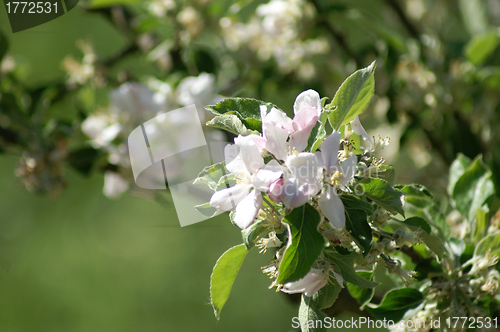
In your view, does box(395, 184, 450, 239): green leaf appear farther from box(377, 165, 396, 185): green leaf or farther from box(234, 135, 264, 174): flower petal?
box(234, 135, 264, 174): flower petal

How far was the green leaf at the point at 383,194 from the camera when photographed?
572 millimetres

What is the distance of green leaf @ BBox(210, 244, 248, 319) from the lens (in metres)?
0.66

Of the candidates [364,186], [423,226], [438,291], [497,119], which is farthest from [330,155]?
[497,119]

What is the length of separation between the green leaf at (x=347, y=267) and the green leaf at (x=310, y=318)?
77 mm

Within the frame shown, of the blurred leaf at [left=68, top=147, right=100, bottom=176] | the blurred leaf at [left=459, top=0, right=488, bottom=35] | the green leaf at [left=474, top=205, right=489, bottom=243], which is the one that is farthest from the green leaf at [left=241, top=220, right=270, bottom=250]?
the blurred leaf at [left=459, top=0, right=488, bottom=35]

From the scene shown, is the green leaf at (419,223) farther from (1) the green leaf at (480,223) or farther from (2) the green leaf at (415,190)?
(1) the green leaf at (480,223)

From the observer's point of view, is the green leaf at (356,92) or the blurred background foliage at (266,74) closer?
the green leaf at (356,92)

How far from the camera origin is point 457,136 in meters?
1.36

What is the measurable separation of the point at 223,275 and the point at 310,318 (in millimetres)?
139

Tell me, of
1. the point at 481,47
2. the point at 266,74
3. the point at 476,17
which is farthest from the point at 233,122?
the point at 476,17

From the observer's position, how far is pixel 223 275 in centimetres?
67

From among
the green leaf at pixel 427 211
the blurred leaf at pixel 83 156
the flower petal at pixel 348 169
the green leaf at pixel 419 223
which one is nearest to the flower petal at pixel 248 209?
the flower petal at pixel 348 169

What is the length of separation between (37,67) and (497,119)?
363 centimetres

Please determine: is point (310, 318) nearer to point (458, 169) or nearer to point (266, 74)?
point (458, 169)
